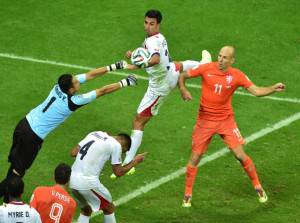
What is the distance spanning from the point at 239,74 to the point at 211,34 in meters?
7.52

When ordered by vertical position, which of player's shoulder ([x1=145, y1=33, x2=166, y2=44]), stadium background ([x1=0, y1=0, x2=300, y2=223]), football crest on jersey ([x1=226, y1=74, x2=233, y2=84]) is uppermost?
player's shoulder ([x1=145, y1=33, x2=166, y2=44])

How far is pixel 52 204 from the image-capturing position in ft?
38.2

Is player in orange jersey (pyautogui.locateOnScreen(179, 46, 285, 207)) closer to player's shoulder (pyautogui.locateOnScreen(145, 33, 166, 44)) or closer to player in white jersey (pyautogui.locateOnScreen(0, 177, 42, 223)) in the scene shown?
player's shoulder (pyautogui.locateOnScreen(145, 33, 166, 44))

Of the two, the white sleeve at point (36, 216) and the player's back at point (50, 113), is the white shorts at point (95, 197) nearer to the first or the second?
the player's back at point (50, 113)

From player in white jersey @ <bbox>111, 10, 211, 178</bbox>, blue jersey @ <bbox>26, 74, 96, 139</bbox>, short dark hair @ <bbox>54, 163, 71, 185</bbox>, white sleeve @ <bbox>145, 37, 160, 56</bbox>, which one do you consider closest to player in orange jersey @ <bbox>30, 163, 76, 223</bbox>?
short dark hair @ <bbox>54, 163, 71, 185</bbox>

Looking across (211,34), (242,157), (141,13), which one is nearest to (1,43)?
(141,13)

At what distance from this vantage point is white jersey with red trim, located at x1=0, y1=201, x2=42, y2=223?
11.1m

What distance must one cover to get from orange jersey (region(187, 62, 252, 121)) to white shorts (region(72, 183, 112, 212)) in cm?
254

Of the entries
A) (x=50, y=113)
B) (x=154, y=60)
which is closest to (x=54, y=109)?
(x=50, y=113)

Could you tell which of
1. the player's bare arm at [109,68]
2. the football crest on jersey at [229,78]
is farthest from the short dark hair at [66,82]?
the football crest on jersey at [229,78]

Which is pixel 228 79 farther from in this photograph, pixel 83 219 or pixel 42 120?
pixel 83 219

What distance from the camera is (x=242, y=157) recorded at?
14.5 metres

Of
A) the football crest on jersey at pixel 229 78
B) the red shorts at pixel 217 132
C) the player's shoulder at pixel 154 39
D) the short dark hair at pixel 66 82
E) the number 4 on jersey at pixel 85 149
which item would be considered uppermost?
the player's shoulder at pixel 154 39

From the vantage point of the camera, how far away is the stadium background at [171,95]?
15.0 meters
